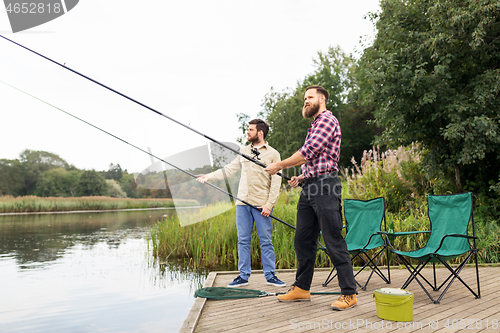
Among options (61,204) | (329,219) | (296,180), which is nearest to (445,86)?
(296,180)

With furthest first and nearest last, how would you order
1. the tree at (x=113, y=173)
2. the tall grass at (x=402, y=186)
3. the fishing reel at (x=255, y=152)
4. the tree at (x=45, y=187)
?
the tree at (x=45, y=187) < the tree at (x=113, y=173) < the tall grass at (x=402, y=186) < the fishing reel at (x=255, y=152)

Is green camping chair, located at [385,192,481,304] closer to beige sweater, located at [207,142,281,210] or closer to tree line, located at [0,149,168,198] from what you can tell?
beige sweater, located at [207,142,281,210]

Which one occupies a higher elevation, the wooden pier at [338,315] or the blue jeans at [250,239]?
the blue jeans at [250,239]

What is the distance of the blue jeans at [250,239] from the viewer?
3.70m

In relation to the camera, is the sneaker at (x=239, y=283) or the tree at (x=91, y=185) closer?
the sneaker at (x=239, y=283)

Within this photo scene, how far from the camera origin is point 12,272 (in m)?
5.90

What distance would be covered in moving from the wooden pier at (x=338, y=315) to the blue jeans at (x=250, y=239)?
26cm

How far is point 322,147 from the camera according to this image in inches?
108

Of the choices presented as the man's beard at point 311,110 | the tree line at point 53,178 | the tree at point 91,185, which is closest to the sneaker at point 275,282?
the man's beard at point 311,110

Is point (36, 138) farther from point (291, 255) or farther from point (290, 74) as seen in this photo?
point (291, 255)

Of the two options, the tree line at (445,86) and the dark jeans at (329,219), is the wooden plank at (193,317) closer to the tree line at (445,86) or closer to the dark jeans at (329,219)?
the dark jeans at (329,219)

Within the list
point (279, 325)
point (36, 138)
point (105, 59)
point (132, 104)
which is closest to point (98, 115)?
point (132, 104)

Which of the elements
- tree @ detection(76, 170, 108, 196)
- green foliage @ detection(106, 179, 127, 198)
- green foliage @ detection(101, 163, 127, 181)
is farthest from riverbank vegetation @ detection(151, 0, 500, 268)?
tree @ detection(76, 170, 108, 196)

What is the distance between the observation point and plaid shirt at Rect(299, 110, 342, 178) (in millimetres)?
2746
